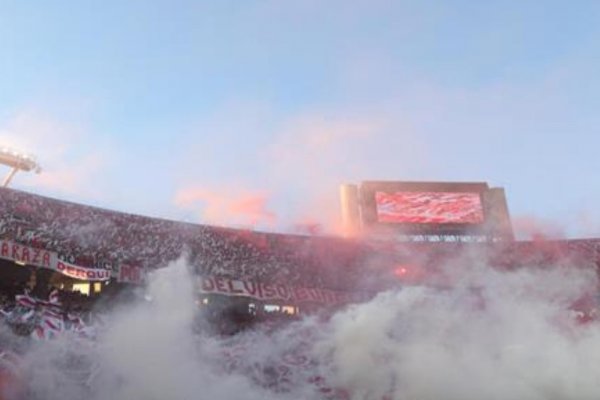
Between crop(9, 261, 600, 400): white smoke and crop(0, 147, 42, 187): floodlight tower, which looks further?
crop(0, 147, 42, 187): floodlight tower

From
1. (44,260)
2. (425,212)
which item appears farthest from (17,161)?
(425,212)

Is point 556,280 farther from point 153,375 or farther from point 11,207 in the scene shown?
point 11,207

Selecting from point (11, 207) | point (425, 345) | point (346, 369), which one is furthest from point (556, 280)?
point (11, 207)

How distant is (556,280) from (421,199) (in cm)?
1221

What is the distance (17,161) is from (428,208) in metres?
22.4

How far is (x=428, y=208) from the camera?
32.3 metres

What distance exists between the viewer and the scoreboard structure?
3197 centimetres

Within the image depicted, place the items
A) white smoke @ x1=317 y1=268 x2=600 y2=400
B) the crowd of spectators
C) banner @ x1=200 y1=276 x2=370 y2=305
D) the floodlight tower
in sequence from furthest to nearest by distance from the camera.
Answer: the floodlight tower < banner @ x1=200 y1=276 x2=370 y2=305 < the crowd of spectators < white smoke @ x1=317 y1=268 x2=600 y2=400

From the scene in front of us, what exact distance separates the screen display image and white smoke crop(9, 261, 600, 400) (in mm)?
16117

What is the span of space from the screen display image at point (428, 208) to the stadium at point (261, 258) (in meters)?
0.06

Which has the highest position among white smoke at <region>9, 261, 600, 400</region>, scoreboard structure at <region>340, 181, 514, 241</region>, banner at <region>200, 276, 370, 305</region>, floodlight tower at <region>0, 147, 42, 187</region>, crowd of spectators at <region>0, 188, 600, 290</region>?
floodlight tower at <region>0, 147, 42, 187</region>

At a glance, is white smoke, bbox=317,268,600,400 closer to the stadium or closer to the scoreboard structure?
the stadium

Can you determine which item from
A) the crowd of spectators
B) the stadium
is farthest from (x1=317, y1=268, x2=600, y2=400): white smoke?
the crowd of spectators

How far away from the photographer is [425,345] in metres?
14.0
